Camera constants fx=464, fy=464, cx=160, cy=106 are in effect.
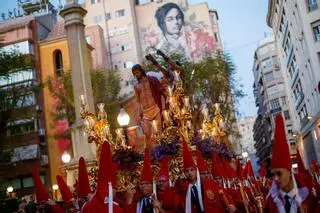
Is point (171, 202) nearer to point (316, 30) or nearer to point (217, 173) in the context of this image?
point (217, 173)

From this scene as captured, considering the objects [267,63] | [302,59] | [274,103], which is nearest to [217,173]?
[302,59]

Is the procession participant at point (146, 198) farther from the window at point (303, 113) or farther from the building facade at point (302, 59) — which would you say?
the window at point (303, 113)

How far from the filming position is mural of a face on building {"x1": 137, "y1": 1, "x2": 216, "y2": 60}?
225 ft

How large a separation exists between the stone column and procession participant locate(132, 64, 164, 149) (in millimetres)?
5299

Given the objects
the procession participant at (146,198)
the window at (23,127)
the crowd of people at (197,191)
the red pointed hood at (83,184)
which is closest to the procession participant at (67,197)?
the crowd of people at (197,191)

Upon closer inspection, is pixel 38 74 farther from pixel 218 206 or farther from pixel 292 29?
pixel 218 206

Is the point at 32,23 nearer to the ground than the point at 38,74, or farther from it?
farther from it

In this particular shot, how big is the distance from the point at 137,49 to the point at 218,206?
6103 cm

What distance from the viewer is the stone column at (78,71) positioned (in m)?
20.0

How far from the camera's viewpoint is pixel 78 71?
20.6 meters

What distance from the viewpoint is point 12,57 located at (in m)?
30.6

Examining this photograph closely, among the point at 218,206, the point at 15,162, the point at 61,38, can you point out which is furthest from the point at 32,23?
the point at 218,206

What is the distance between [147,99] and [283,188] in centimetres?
967

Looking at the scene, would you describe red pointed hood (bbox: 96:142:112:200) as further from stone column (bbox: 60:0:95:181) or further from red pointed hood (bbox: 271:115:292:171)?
stone column (bbox: 60:0:95:181)
